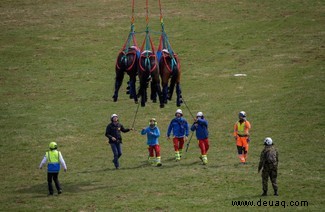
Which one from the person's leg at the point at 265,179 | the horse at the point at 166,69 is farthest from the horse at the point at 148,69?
the person's leg at the point at 265,179

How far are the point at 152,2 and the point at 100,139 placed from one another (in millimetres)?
Result: 30764

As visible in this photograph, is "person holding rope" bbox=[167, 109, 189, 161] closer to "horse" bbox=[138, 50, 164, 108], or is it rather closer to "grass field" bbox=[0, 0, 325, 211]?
"grass field" bbox=[0, 0, 325, 211]

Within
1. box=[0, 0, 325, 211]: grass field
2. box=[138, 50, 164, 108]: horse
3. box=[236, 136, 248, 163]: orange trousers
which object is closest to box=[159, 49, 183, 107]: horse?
box=[138, 50, 164, 108]: horse

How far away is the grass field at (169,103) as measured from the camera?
23.7 meters

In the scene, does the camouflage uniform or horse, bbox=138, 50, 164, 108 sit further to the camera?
horse, bbox=138, 50, 164, 108

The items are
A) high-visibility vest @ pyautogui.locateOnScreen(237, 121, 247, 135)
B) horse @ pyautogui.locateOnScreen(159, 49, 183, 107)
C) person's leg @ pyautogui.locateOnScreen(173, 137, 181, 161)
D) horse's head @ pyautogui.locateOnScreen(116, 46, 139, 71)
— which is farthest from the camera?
person's leg @ pyautogui.locateOnScreen(173, 137, 181, 161)

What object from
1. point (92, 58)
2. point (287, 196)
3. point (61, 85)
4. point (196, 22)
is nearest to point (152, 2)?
point (196, 22)

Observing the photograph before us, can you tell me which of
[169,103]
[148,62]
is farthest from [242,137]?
[169,103]

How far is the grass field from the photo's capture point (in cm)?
2366

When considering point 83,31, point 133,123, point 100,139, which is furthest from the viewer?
point 83,31

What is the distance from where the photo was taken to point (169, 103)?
1454 inches

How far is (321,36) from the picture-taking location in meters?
49.3

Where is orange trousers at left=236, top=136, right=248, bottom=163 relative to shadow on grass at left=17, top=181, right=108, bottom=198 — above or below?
above

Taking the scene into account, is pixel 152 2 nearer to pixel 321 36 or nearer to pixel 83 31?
pixel 83 31
